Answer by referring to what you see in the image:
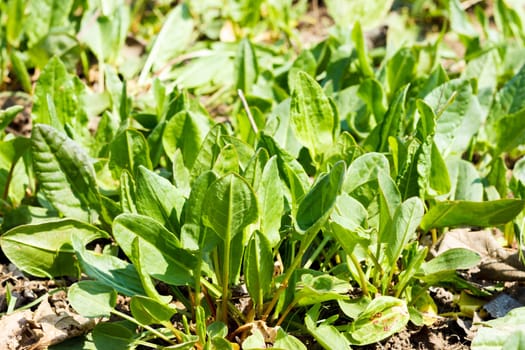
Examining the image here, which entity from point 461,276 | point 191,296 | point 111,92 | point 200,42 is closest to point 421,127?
point 461,276

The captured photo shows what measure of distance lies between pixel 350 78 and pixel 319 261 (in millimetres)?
1070

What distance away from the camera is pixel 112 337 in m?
1.89

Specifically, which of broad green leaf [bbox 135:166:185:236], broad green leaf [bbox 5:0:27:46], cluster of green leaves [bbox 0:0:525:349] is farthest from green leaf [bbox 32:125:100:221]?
broad green leaf [bbox 5:0:27:46]

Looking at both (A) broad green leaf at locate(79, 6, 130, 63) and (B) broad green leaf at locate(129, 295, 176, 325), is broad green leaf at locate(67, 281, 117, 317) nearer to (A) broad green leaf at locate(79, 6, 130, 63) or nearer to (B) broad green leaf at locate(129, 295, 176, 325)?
(B) broad green leaf at locate(129, 295, 176, 325)

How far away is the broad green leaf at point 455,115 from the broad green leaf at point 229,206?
2.87 feet

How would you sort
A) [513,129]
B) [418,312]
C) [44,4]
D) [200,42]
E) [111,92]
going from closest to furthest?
[418,312], [513,129], [111,92], [44,4], [200,42]

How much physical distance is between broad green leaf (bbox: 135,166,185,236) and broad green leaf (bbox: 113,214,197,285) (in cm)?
9

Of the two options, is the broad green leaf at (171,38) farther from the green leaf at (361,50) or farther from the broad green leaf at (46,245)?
Result: the broad green leaf at (46,245)

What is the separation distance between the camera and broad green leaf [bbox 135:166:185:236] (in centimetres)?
196

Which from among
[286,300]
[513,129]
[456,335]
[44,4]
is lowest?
[456,335]

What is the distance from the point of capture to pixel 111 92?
273 cm

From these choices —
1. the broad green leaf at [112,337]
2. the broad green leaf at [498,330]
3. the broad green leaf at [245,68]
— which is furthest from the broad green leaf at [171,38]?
the broad green leaf at [498,330]

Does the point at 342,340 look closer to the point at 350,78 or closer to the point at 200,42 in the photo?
the point at 350,78

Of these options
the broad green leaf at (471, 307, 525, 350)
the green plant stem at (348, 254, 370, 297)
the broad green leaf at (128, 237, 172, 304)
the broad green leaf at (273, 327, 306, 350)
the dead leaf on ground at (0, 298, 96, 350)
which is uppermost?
the broad green leaf at (128, 237, 172, 304)
